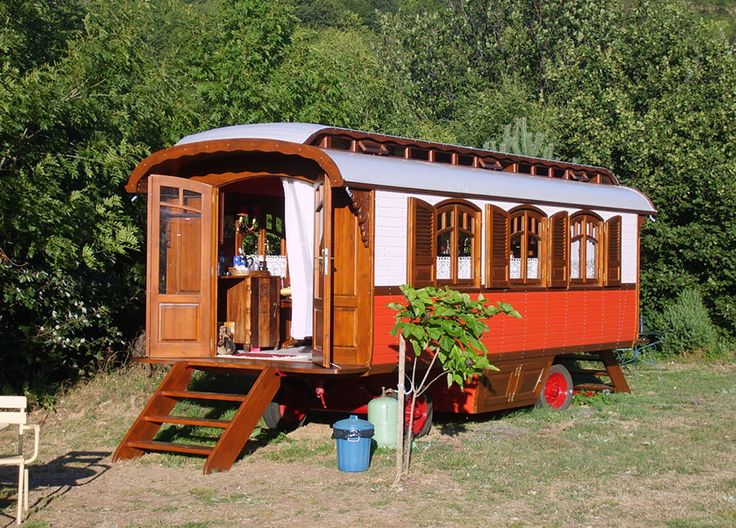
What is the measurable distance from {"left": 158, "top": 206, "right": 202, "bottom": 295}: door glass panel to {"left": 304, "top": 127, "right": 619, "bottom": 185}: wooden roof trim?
5.57 feet

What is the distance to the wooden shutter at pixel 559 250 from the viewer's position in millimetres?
13312

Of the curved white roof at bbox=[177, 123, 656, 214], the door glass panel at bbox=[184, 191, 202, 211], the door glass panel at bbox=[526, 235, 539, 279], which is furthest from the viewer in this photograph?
the door glass panel at bbox=[526, 235, 539, 279]

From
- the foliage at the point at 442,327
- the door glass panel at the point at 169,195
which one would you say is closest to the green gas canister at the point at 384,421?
the foliage at the point at 442,327

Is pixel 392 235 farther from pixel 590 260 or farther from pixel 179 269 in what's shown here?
pixel 590 260

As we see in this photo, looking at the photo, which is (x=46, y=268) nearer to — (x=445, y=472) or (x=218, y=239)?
(x=218, y=239)

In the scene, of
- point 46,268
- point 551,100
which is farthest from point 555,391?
point 551,100

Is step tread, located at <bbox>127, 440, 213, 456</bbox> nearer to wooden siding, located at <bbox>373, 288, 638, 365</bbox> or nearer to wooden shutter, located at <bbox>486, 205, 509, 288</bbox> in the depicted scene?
wooden siding, located at <bbox>373, 288, 638, 365</bbox>

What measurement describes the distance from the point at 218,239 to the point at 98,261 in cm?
242

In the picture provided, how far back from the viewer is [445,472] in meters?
9.56

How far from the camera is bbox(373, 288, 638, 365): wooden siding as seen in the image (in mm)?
10719

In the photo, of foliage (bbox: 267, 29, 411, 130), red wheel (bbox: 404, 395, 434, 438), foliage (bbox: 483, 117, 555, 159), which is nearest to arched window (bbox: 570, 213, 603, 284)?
red wheel (bbox: 404, 395, 434, 438)

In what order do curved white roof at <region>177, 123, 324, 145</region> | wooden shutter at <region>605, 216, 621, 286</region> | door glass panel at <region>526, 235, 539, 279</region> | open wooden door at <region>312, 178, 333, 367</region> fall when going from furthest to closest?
wooden shutter at <region>605, 216, 621, 286</region>
door glass panel at <region>526, 235, 539, 279</region>
curved white roof at <region>177, 123, 324, 145</region>
open wooden door at <region>312, 178, 333, 367</region>

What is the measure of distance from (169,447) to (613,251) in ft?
24.0

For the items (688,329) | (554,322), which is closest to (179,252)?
(554,322)
